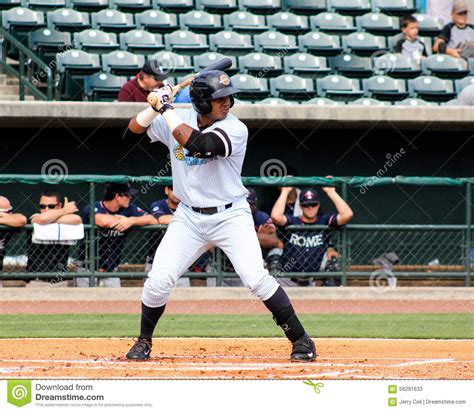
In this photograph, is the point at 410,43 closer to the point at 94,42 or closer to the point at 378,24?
the point at 378,24

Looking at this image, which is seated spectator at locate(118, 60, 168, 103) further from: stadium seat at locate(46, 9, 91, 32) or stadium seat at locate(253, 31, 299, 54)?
stadium seat at locate(253, 31, 299, 54)

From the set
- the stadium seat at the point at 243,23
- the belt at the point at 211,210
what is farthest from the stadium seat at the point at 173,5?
the belt at the point at 211,210

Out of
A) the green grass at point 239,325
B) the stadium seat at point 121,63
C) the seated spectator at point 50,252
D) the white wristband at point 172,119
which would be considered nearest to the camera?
the white wristband at point 172,119

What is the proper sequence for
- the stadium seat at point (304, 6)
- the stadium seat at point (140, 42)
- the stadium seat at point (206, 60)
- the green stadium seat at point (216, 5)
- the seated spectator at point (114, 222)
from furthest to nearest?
the stadium seat at point (304, 6)
the green stadium seat at point (216, 5)
the stadium seat at point (140, 42)
the stadium seat at point (206, 60)
the seated spectator at point (114, 222)

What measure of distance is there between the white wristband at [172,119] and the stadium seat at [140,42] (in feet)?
27.4

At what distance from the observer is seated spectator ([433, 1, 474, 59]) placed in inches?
610

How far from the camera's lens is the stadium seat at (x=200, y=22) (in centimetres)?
1543

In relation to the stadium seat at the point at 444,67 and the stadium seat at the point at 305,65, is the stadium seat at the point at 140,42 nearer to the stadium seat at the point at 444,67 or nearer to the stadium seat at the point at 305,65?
the stadium seat at the point at 305,65

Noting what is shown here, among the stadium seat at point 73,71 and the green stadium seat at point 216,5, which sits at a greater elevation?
the green stadium seat at point 216,5

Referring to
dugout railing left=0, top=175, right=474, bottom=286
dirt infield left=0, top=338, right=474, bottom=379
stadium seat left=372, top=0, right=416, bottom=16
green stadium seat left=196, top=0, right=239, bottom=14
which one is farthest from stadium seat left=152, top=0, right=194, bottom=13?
dirt infield left=0, top=338, right=474, bottom=379

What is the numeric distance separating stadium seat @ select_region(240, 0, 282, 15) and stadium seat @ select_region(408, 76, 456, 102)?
251 cm

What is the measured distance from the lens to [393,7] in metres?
16.6

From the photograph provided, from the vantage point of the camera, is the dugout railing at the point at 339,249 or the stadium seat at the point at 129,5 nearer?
the dugout railing at the point at 339,249
